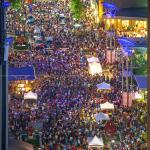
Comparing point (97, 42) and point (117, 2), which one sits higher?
point (117, 2)

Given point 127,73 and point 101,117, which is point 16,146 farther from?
point 127,73

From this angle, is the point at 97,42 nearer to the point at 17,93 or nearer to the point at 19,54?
the point at 19,54

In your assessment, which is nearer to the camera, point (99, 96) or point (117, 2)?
point (99, 96)

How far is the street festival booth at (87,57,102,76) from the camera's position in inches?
850

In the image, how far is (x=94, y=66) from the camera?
71.8 ft

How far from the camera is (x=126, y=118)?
51.0 ft

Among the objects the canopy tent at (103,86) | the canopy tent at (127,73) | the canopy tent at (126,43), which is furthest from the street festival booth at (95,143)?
the canopy tent at (126,43)

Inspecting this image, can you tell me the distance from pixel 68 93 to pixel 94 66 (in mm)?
A: 3003

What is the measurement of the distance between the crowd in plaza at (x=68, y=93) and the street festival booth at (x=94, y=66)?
0.29 metres

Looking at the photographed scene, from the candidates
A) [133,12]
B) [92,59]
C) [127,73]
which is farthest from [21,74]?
[133,12]

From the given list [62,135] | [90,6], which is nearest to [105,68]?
[62,135]

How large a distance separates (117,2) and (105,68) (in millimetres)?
4017

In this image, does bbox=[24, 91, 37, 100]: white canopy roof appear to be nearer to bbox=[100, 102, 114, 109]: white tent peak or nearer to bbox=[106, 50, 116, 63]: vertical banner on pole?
bbox=[100, 102, 114, 109]: white tent peak

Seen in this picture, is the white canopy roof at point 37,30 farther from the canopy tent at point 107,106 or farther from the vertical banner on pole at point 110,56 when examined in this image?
the canopy tent at point 107,106
